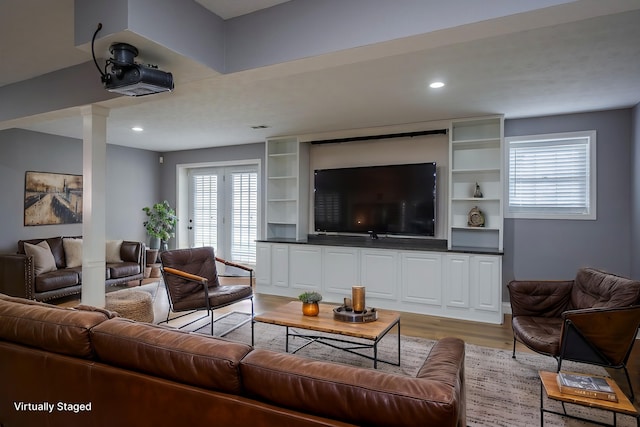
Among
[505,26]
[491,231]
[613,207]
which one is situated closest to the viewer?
[505,26]

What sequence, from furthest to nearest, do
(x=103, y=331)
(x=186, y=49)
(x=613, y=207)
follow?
(x=613, y=207) → (x=186, y=49) → (x=103, y=331)

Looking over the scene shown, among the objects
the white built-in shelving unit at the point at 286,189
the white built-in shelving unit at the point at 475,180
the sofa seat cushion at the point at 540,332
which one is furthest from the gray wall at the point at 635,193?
the white built-in shelving unit at the point at 286,189

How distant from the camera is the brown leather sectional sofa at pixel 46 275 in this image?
14.8 ft

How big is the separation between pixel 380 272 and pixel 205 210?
4.13 meters

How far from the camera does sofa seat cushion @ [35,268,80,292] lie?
4.61m

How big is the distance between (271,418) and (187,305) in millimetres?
2754

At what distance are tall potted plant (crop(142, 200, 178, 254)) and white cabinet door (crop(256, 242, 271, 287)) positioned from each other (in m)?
2.37

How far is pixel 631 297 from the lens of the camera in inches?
99.0

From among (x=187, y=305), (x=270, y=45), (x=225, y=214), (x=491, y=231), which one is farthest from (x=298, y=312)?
(x=225, y=214)

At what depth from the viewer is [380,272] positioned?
16.3 feet

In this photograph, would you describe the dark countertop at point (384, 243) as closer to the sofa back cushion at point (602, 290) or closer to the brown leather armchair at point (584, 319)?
the brown leather armchair at point (584, 319)

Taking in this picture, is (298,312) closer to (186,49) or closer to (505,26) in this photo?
(186,49)

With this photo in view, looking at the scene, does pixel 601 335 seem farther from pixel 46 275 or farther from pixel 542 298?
pixel 46 275

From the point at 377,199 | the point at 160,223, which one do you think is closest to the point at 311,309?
the point at 377,199
